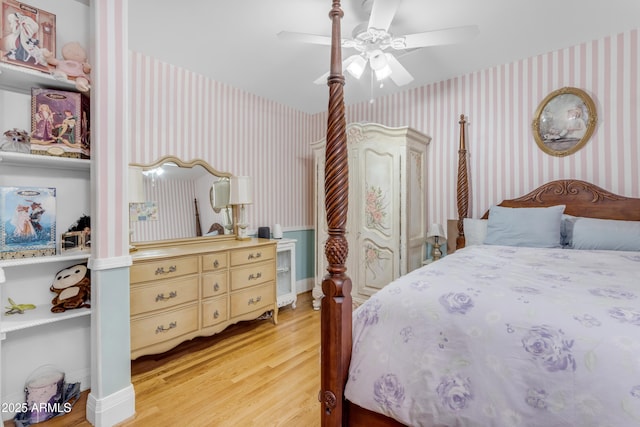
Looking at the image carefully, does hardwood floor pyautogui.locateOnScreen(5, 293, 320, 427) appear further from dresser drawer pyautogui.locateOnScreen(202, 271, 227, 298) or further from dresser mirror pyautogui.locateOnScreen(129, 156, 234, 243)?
dresser mirror pyautogui.locateOnScreen(129, 156, 234, 243)

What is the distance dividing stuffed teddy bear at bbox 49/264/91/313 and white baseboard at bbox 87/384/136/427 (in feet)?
1.60

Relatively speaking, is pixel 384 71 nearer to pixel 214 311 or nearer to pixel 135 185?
pixel 135 185

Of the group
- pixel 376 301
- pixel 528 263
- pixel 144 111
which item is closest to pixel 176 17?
pixel 144 111

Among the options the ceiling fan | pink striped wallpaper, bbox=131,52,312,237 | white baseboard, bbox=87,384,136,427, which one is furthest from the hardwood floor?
the ceiling fan

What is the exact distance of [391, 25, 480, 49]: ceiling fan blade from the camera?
71.6 inches

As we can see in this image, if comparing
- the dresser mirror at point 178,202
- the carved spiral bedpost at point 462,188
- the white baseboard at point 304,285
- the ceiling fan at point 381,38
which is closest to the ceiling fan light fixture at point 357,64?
the ceiling fan at point 381,38

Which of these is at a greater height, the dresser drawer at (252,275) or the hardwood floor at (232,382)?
the dresser drawer at (252,275)

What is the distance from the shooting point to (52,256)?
5.16 ft

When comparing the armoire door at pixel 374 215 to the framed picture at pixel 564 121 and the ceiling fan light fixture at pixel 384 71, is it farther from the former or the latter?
the framed picture at pixel 564 121

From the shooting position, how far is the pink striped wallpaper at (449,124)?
2.62 metres

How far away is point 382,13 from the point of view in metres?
1.77

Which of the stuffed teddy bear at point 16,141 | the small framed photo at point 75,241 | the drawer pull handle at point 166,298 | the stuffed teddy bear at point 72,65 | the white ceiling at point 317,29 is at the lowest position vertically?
the drawer pull handle at point 166,298

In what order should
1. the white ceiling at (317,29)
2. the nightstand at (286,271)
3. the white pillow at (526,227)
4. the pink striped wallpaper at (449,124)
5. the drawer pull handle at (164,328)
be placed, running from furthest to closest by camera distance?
1. the nightstand at (286,271)
2. the pink striped wallpaper at (449,124)
3. the white pillow at (526,227)
4. the drawer pull handle at (164,328)
5. the white ceiling at (317,29)

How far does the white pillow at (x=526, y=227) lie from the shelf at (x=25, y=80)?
123 inches
